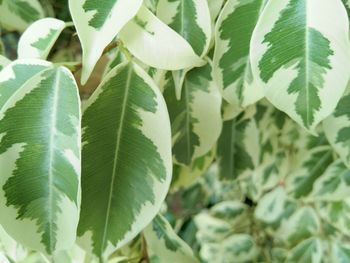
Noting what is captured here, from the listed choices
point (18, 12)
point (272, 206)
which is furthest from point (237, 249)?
point (18, 12)

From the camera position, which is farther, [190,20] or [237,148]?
[237,148]

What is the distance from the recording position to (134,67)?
47 centimetres

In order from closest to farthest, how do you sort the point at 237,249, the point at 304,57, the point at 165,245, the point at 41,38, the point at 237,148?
the point at 304,57
the point at 41,38
the point at 165,245
the point at 237,148
the point at 237,249

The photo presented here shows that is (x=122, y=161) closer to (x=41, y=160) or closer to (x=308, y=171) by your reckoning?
(x=41, y=160)

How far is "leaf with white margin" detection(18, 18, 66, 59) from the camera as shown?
0.51 metres

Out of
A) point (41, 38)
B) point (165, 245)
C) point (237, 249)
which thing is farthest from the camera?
point (237, 249)

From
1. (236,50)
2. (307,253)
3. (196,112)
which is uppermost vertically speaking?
(236,50)

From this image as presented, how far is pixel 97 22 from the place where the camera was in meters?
0.43

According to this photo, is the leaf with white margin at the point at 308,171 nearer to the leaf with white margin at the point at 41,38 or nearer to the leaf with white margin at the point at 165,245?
the leaf with white margin at the point at 165,245

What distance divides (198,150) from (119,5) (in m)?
0.24

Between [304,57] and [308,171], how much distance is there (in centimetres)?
53

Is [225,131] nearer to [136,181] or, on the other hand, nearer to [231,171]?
[231,171]

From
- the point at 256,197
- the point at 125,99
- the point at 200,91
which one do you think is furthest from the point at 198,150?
the point at 256,197

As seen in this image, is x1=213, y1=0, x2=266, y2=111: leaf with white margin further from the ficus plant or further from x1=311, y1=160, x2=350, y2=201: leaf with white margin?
x1=311, y1=160, x2=350, y2=201: leaf with white margin
